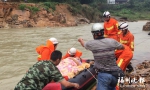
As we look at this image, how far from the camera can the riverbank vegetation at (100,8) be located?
128 feet

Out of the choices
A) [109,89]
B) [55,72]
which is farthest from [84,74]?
[55,72]

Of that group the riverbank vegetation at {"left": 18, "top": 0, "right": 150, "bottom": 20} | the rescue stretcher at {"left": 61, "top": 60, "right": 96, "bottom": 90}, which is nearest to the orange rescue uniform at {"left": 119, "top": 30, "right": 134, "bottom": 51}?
the rescue stretcher at {"left": 61, "top": 60, "right": 96, "bottom": 90}

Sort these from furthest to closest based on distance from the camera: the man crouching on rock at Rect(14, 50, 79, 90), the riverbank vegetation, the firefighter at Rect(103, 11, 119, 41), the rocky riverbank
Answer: the riverbank vegetation < the rocky riverbank < the firefighter at Rect(103, 11, 119, 41) < the man crouching on rock at Rect(14, 50, 79, 90)

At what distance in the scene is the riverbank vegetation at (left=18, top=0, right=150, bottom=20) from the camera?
38987mm

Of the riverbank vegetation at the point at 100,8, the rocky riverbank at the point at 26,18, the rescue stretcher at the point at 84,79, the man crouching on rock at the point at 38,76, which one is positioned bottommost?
the riverbank vegetation at the point at 100,8

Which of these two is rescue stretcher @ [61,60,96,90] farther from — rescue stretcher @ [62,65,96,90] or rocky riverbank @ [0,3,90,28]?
rocky riverbank @ [0,3,90,28]

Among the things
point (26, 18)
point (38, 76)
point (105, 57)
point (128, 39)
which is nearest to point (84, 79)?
point (105, 57)

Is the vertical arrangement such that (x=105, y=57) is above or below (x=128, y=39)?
above

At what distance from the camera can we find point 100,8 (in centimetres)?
6162

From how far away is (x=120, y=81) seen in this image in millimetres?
5062

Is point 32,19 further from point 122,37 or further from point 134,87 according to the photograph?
point 134,87

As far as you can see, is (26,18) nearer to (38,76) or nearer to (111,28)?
(111,28)

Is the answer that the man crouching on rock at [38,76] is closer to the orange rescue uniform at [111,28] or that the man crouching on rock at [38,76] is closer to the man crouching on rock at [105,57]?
the man crouching on rock at [105,57]

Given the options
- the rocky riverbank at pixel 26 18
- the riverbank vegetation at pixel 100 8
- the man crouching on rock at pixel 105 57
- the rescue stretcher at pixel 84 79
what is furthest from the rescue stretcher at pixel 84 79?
the riverbank vegetation at pixel 100 8
